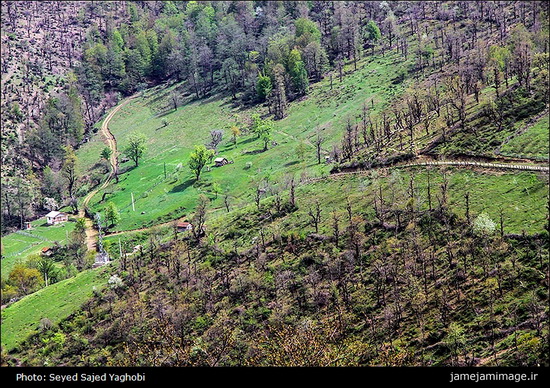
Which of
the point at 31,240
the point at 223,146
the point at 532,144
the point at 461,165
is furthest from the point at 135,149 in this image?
the point at 532,144

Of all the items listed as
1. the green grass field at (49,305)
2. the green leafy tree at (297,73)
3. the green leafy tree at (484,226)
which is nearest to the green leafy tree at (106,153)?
the green leafy tree at (297,73)

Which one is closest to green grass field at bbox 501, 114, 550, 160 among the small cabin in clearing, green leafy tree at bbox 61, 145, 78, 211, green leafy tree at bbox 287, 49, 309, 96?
the small cabin in clearing

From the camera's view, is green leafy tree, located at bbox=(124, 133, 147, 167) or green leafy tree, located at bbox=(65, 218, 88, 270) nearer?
green leafy tree, located at bbox=(65, 218, 88, 270)

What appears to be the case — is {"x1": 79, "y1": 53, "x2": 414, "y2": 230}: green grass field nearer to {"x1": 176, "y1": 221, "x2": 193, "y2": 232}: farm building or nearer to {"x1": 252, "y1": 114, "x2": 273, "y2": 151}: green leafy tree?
{"x1": 252, "y1": 114, "x2": 273, "y2": 151}: green leafy tree

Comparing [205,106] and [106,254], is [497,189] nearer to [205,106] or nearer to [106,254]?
[106,254]

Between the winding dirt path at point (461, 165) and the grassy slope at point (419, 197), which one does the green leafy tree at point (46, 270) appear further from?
the winding dirt path at point (461, 165)

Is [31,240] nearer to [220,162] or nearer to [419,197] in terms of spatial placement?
[220,162]
